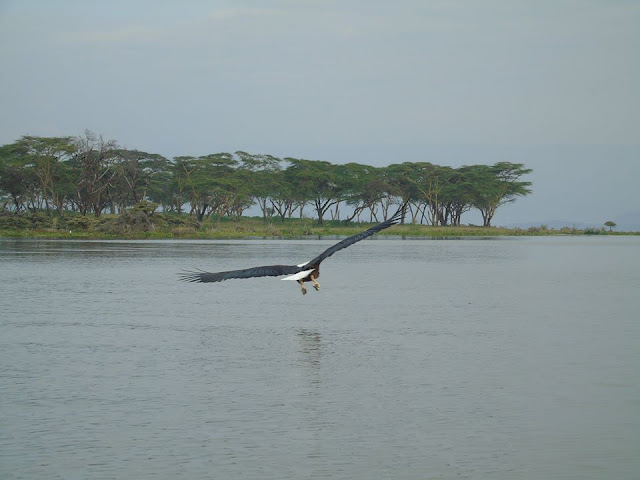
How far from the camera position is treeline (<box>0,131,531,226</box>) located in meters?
89.9

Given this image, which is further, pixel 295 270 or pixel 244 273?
pixel 295 270

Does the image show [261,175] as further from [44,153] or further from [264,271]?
[264,271]

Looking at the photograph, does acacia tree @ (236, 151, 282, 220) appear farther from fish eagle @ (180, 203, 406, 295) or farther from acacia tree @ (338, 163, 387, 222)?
fish eagle @ (180, 203, 406, 295)

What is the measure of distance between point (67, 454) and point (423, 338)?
395 inches

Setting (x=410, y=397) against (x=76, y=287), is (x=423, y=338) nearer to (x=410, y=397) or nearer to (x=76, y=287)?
(x=410, y=397)

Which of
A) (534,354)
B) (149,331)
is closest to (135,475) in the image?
(534,354)

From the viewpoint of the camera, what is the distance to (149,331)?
20.2m

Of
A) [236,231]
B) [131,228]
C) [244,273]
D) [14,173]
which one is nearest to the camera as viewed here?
[244,273]

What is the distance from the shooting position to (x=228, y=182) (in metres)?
94.8

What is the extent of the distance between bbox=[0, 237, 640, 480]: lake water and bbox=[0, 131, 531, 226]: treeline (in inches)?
2541

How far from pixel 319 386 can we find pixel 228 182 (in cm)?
8180

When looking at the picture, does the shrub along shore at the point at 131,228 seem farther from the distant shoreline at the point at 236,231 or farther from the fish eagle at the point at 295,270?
the fish eagle at the point at 295,270

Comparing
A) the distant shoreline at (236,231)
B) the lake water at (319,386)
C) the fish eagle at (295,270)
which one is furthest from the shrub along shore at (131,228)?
the fish eagle at (295,270)

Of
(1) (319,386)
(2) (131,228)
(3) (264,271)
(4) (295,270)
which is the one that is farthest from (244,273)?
(2) (131,228)
